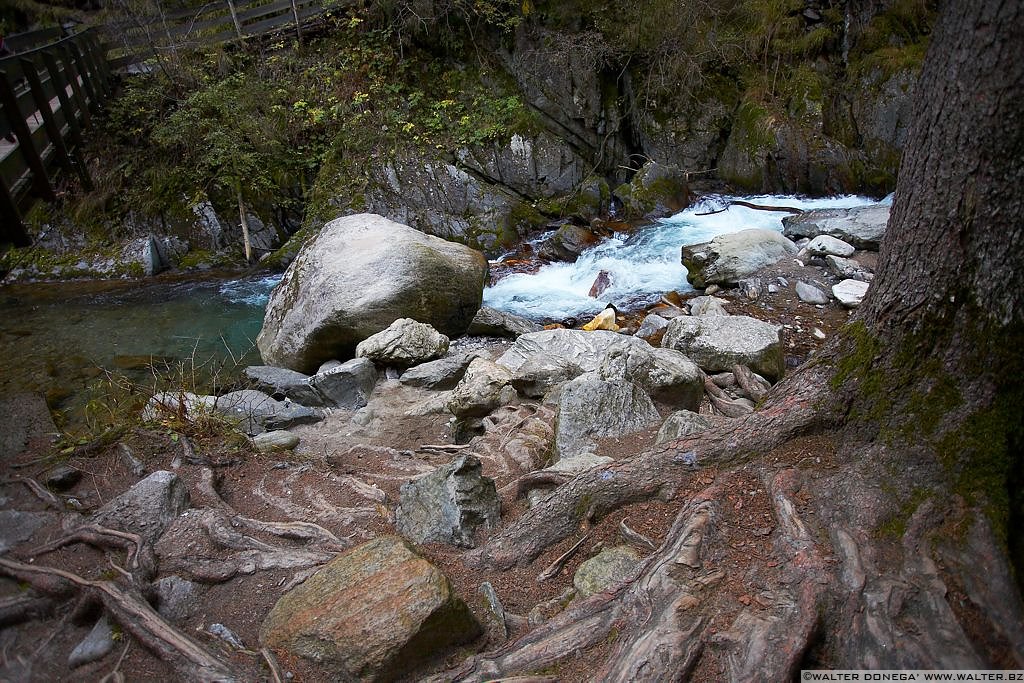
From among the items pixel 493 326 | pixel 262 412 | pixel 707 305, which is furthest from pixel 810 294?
pixel 262 412

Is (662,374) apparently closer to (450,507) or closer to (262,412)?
(450,507)

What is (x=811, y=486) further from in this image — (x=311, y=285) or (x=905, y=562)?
(x=311, y=285)

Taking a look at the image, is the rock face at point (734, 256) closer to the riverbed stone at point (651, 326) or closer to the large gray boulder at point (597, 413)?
the riverbed stone at point (651, 326)

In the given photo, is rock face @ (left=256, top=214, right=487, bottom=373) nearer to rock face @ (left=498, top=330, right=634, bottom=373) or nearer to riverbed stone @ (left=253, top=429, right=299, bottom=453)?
rock face @ (left=498, top=330, right=634, bottom=373)

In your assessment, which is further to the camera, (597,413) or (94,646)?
(597,413)

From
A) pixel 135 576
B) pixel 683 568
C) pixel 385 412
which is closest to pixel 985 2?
pixel 683 568

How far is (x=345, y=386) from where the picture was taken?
6.25m

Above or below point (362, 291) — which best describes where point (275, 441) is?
below

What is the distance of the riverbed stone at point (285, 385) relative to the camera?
6328 millimetres

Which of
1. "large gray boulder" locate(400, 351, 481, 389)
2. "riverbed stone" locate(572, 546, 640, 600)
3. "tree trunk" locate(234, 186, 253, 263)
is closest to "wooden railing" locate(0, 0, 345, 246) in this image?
"tree trunk" locate(234, 186, 253, 263)

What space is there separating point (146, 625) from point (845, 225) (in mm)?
10313

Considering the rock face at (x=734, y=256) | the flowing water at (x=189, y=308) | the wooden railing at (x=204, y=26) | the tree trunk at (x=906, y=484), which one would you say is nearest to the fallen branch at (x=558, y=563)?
the tree trunk at (x=906, y=484)

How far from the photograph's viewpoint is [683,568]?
2146 millimetres

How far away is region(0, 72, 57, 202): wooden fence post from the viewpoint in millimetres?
4832
